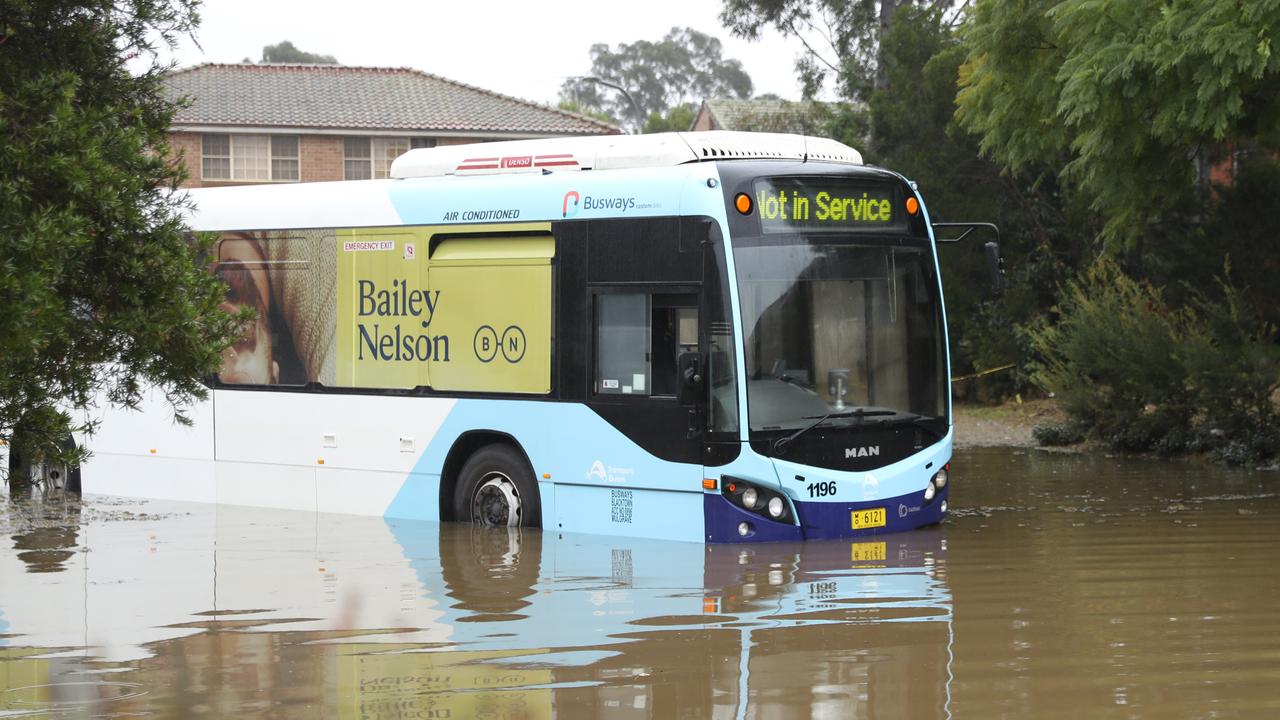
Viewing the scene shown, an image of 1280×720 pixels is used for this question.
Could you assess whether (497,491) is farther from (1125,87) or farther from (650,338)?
(1125,87)

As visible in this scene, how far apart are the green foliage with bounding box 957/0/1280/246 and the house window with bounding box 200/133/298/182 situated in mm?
31562

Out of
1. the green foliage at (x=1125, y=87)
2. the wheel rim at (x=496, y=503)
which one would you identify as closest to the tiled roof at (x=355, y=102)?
the green foliage at (x=1125, y=87)

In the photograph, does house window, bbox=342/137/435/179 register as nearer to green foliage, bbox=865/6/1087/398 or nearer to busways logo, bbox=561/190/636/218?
green foliage, bbox=865/6/1087/398

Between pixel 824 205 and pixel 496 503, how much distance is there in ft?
11.7

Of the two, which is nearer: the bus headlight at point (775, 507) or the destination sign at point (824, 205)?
the bus headlight at point (775, 507)

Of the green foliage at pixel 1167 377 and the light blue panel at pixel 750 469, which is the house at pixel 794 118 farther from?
the light blue panel at pixel 750 469

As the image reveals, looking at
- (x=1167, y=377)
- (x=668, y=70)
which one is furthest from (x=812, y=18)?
(x=668, y=70)

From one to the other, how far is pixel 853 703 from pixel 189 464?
9.66 metres

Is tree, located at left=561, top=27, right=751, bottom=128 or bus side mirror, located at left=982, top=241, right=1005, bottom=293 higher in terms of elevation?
tree, located at left=561, top=27, right=751, bottom=128

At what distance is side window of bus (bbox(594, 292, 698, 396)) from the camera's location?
12.2m

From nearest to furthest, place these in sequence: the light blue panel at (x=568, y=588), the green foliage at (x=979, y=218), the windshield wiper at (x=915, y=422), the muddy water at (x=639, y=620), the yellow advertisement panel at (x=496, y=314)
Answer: the muddy water at (x=639, y=620) → the light blue panel at (x=568, y=588) → the windshield wiper at (x=915, y=422) → the yellow advertisement panel at (x=496, y=314) → the green foliage at (x=979, y=218)

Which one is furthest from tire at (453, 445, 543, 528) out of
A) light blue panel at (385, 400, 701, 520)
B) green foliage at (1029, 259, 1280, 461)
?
green foliage at (1029, 259, 1280, 461)

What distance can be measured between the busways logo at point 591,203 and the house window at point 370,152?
1444 inches

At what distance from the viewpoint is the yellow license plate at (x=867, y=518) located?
12.3 metres
